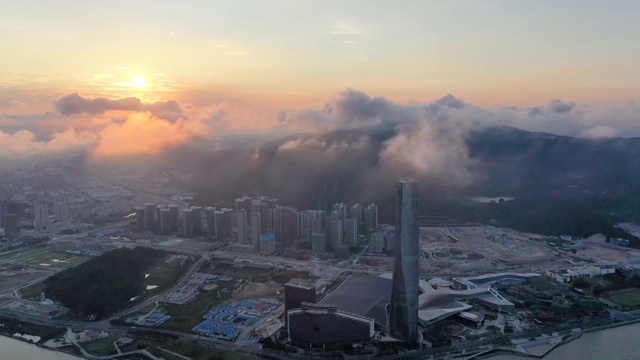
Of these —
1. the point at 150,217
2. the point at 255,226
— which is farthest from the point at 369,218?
the point at 150,217

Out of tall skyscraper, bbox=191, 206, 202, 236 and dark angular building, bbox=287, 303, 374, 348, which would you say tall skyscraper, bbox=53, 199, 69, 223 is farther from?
dark angular building, bbox=287, 303, 374, 348

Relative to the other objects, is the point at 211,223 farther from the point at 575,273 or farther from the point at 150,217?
the point at 575,273

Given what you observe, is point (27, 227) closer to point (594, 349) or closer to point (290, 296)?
point (290, 296)

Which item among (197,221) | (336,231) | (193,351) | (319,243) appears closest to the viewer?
(193,351)

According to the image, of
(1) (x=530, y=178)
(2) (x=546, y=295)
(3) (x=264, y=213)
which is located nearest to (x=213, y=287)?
(3) (x=264, y=213)

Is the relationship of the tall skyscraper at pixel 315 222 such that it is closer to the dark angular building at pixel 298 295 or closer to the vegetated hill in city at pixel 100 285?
the vegetated hill in city at pixel 100 285

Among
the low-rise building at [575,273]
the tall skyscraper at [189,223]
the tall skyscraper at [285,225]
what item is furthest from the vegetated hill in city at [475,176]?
the low-rise building at [575,273]
